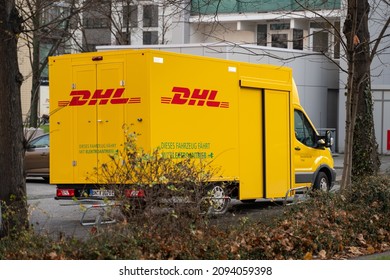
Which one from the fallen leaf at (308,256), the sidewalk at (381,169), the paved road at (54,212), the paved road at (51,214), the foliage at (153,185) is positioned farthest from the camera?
the paved road at (54,212)

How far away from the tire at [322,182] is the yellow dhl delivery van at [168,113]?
2012 millimetres

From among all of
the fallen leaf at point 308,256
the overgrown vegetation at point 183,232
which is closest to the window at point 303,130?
the overgrown vegetation at point 183,232

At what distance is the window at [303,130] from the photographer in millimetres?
19062

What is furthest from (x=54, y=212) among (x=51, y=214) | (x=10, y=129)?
(x=10, y=129)

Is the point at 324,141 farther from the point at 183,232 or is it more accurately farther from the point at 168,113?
the point at 183,232

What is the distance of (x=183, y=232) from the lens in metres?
9.91

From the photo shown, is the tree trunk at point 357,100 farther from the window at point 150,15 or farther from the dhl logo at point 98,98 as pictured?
the window at point 150,15

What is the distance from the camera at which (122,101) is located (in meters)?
15.1

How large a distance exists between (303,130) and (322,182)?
1413mm

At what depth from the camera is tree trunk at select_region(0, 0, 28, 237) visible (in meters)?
10.7

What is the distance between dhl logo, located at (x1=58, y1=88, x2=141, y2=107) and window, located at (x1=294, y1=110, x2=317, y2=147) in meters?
5.01

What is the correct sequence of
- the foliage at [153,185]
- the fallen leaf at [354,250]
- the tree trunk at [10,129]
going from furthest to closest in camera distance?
the fallen leaf at [354,250] → the tree trunk at [10,129] → the foliage at [153,185]

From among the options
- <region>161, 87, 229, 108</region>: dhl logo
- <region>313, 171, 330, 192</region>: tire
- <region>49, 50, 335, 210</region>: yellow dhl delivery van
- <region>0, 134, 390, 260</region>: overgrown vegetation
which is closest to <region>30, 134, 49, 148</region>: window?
<region>313, 171, 330, 192</region>: tire
